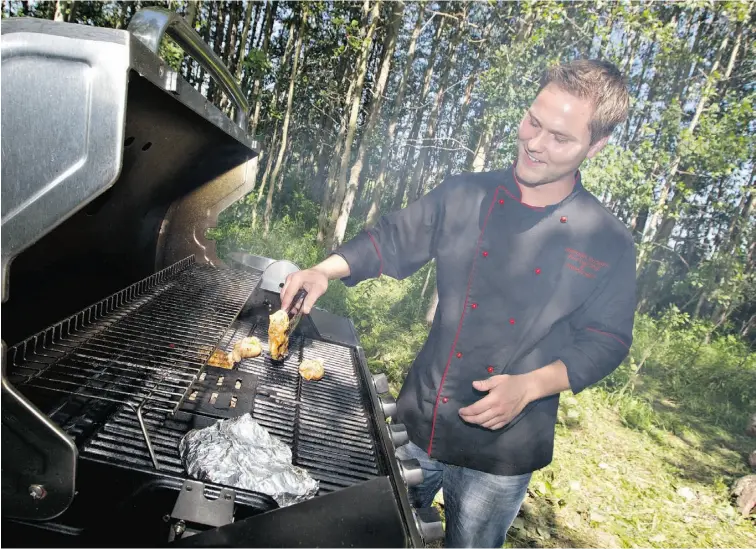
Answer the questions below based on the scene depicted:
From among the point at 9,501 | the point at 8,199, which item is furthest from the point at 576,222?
the point at 9,501

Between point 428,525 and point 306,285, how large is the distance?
114 cm

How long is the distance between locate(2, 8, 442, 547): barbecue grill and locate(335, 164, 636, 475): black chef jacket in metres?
0.40

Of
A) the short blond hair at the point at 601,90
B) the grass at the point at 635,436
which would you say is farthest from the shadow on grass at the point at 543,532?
the short blond hair at the point at 601,90

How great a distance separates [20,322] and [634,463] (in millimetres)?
5733

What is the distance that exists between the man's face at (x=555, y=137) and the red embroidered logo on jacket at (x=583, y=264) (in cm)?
37

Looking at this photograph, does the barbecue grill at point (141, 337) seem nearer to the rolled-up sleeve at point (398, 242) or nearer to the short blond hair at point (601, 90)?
the rolled-up sleeve at point (398, 242)

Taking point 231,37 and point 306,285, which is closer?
point 306,285

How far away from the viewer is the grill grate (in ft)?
4.53

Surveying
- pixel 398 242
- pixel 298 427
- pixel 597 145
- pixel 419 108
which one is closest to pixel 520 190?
pixel 597 145

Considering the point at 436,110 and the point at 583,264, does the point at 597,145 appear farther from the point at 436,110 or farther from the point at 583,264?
the point at 436,110

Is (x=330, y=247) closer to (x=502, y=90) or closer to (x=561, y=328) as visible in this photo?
(x=502, y=90)

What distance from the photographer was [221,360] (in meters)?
1.86

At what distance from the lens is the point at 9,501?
93cm

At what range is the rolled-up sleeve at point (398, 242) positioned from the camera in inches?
87.5
